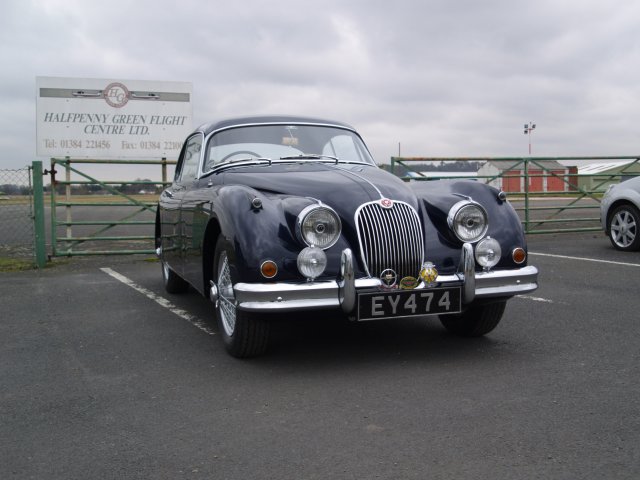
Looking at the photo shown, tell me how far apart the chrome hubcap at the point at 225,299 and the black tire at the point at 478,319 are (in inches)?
63.5

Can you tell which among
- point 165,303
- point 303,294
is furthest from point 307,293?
point 165,303

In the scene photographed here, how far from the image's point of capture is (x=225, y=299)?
468 centimetres

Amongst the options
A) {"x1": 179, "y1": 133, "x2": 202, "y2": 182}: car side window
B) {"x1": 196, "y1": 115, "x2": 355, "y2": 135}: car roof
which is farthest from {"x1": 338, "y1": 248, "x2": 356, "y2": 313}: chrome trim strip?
{"x1": 179, "y1": 133, "x2": 202, "y2": 182}: car side window

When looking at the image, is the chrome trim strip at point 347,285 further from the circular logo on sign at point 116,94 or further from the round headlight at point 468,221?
the circular logo on sign at point 116,94

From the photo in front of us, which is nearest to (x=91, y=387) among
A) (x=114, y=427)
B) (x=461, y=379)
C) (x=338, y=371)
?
(x=114, y=427)

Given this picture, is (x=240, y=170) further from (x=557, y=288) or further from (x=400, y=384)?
(x=557, y=288)

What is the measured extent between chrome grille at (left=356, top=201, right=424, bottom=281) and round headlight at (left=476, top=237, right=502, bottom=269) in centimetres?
40

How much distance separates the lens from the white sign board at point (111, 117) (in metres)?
12.0

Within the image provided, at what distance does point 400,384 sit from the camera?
12.9 feet

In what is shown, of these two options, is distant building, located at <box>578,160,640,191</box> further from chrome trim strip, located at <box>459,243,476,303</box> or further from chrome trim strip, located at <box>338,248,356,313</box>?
chrome trim strip, located at <box>338,248,356,313</box>

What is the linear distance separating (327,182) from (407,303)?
3.44 ft

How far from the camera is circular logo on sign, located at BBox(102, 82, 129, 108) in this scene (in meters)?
12.3

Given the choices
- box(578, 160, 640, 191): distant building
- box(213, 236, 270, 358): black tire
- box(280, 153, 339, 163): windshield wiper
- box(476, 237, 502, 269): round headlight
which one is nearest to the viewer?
box(213, 236, 270, 358): black tire

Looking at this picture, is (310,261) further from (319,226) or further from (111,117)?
(111,117)
